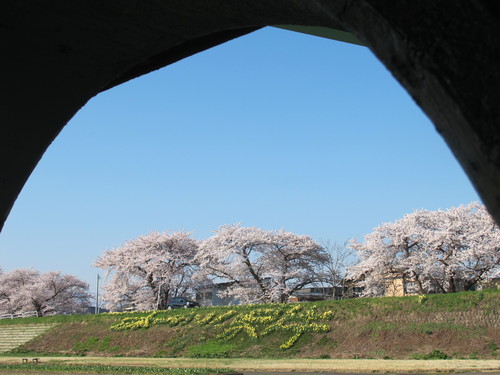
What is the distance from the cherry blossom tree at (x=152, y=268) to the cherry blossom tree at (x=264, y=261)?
10.5ft

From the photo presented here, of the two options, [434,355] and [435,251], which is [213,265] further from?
[434,355]

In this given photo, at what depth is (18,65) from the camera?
69.8 inches

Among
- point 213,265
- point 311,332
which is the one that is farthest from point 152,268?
point 311,332

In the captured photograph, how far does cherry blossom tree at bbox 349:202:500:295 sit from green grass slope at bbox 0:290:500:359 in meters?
9.39

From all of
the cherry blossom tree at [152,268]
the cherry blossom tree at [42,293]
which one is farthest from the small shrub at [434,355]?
the cherry blossom tree at [42,293]

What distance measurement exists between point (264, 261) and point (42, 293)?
2154 centimetres

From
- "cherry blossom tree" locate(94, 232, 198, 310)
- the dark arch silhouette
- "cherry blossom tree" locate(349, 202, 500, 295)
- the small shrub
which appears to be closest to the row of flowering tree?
"cherry blossom tree" locate(94, 232, 198, 310)

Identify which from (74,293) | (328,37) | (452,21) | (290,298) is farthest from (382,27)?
(74,293)

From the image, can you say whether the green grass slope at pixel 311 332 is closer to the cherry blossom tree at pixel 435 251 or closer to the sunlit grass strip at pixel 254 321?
the sunlit grass strip at pixel 254 321

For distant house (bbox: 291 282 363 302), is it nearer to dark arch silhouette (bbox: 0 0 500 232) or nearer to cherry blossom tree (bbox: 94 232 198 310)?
cherry blossom tree (bbox: 94 232 198 310)

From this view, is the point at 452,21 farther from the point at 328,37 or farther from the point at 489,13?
the point at 328,37

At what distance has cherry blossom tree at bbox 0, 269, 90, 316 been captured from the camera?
1693 inches

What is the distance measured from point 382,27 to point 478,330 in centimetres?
1850

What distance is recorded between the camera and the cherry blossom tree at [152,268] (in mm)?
36344
